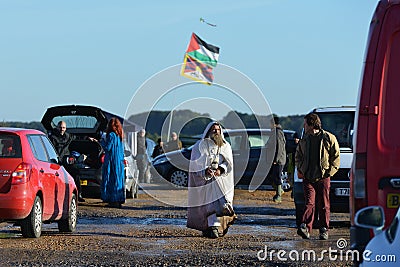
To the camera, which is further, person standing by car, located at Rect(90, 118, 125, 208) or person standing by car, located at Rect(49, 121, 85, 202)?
person standing by car, located at Rect(90, 118, 125, 208)

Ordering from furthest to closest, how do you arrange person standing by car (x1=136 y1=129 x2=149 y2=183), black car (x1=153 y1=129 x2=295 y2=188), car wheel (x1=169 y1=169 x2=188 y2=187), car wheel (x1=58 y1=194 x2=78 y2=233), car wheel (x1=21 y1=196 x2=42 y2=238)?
1. person standing by car (x1=136 y1=129 x2=149 y2=183)
2. car wheel (x1=169 y1=169 x2=188 y2=187)
3. black car (x1=153 y1=129 x2=295 y2=188)
4. car wheel (x1=58 y1=194 x2=78 y2=233)
5. car wheel (x1=21 y1=196 x2=42 y2=238)

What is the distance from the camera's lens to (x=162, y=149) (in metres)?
36.2

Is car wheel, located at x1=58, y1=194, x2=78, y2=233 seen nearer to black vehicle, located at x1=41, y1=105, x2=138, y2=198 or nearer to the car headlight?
black vehicle, located at x1=41, y1=105, x2=138, y2=198

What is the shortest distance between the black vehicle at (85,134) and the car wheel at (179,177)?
6.95 metres

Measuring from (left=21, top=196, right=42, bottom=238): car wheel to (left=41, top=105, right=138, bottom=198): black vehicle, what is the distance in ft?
25.1

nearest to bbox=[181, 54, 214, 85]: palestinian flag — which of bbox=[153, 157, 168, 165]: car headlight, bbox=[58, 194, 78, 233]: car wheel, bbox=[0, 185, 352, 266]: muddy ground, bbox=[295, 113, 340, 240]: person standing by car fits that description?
bbox=[153, 157, 168, 165]: car headlight

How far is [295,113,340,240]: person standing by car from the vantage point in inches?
590

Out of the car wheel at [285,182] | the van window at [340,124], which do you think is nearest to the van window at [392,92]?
the van window at [340,124]

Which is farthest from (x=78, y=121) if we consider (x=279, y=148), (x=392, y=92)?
(x=392, y=92)

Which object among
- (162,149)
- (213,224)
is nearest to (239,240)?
(213,224)

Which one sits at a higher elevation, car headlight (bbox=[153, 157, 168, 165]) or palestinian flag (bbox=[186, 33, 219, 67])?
palestinian flag (bbox=[186, 33, 219, 67])

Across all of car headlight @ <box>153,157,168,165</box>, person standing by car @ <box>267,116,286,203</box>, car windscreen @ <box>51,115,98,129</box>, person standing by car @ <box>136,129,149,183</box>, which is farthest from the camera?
person standing by car @ <box>136,129,149,183</box>

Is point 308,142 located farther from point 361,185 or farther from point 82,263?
point 361,185

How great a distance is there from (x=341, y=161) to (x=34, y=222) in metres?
5.59
